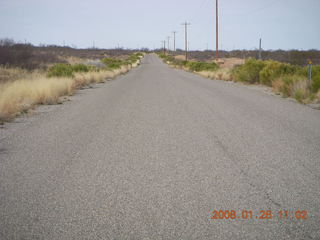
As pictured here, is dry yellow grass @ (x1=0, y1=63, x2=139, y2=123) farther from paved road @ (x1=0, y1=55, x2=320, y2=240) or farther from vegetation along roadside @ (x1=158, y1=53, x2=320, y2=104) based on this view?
vegetation along roadside @ (x1=158, y1=53, x2=320, y2=104)

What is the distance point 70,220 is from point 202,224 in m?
1.41

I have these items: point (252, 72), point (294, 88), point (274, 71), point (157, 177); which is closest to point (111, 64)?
point (252, 72)

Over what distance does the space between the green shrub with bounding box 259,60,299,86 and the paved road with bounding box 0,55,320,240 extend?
35.4ft

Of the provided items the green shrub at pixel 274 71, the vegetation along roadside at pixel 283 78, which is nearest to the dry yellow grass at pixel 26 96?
the vegetation along roadside at pixel 283 78

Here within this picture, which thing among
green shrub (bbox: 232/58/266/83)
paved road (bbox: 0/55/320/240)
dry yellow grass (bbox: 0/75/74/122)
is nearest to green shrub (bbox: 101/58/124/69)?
green shrub (bbox: 232/58/266/83)

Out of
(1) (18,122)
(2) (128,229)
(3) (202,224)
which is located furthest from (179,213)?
(1) (18,122)

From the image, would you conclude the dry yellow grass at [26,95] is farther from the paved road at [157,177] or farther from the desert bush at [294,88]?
the desert bush at [294,88]

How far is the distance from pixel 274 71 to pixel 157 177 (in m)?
16.3

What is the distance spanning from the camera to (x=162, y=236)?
288 centimetres

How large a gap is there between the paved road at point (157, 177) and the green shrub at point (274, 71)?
1078 centimetres

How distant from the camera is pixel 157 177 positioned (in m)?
4.30

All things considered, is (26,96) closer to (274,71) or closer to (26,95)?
(26,95)

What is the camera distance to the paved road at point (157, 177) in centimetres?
304

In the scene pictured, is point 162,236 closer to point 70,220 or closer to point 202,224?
point 202,224
